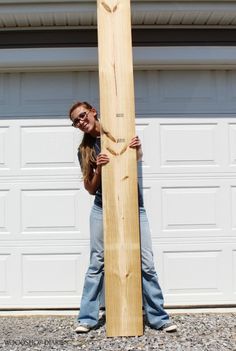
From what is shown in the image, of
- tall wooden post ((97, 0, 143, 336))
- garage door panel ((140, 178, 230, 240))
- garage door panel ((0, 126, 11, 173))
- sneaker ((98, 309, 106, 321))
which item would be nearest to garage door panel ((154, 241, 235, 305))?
garage door panel ((140, 178, 230, 240))

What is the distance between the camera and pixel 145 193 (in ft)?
14.2

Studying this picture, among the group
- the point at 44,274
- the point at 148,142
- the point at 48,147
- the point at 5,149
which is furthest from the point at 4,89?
the point at 44,274

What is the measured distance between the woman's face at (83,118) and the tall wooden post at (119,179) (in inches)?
4.3

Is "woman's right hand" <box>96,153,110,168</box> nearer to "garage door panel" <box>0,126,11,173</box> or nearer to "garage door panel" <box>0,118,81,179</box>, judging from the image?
"garage door panel" <box>0,118,81,179</box>

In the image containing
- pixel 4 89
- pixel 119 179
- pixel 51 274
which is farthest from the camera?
pixel 4 89

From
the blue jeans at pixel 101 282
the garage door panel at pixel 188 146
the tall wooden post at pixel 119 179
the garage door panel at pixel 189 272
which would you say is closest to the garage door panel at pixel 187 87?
the garage door panel at pixel 188 146

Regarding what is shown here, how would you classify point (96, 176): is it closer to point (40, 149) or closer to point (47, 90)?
point (40, 149)

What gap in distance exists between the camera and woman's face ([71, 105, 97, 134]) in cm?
361

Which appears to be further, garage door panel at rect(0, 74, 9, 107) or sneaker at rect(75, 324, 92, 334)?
garage door panel at rect(0, 74, 9, 107)

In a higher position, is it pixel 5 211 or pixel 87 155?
pixel 87 155

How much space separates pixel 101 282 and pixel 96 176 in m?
0.81

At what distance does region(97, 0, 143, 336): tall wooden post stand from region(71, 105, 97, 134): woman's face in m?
0.11

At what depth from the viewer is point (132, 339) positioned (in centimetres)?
347

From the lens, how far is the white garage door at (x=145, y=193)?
14.2 ft
